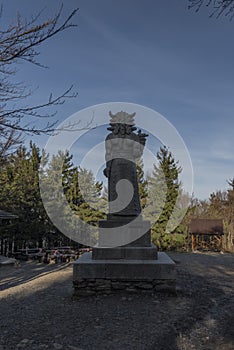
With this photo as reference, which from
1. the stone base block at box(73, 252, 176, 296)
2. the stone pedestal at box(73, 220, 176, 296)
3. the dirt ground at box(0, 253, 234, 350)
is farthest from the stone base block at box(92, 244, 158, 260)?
the dirt ground at box(0, 253, 234, 350)

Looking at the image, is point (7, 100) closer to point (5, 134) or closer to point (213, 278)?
point (5, 134)

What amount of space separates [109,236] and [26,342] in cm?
316

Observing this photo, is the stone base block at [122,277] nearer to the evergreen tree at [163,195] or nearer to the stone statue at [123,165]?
the stone statue at [123,165]

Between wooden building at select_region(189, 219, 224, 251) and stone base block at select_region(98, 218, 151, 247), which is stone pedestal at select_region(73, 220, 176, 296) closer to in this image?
stone base block at select_region(98, 218, 151, 247)

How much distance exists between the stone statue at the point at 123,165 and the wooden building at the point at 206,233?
13.0 meters

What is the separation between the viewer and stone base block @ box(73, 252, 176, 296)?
5484mm

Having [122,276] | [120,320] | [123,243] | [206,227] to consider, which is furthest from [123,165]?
[206,227]

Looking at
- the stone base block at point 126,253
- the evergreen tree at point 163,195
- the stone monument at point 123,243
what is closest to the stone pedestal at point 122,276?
the stone monument at point 123,243

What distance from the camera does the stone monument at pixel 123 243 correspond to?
5508 mm

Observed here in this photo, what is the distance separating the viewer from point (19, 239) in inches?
629

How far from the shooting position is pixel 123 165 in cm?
710

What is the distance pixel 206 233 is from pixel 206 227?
46 centimetres

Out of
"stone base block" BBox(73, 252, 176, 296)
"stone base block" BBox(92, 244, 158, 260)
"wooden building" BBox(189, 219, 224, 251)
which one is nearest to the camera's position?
"stone base block" BBox(73, 252, 176, 296)

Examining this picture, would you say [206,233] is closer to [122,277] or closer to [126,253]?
[126,253]
